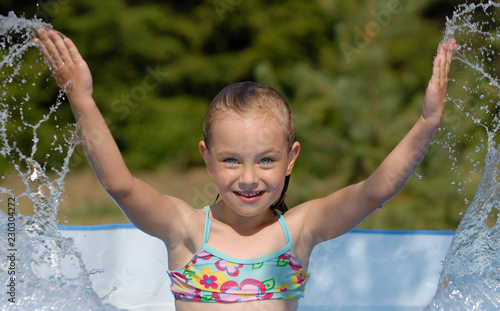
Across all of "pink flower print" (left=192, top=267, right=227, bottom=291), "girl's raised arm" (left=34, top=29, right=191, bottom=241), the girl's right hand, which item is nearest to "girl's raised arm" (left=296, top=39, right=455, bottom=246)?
"pink flower print" (left=192, top=267, right=227, bottom=291)

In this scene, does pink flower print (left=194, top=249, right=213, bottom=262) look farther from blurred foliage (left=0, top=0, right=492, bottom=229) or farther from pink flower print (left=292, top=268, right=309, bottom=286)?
blurred foliage (left=0, top=0, right=492, bottom=229)

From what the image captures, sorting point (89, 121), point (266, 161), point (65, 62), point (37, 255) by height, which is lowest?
point (37, 255)

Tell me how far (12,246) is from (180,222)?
2.30 feet

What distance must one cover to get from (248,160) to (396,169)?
0.43 metres

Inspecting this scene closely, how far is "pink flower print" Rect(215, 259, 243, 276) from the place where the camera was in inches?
79.2

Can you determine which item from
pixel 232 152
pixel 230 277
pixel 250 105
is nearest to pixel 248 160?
pixel 232 152

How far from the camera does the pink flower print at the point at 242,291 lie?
2.00 meters

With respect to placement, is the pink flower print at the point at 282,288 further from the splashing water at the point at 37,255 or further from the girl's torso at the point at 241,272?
the splashing water at the point at 37,255

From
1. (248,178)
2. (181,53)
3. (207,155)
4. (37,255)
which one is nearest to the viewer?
(248,178)

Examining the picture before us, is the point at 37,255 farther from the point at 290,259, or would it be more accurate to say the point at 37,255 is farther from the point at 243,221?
the point at 290,259

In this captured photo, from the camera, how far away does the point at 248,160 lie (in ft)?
6.13

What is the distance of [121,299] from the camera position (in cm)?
268

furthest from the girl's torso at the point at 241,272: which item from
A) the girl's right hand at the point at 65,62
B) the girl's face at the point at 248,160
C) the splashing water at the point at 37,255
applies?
the girl's right hand at the point at 65,62

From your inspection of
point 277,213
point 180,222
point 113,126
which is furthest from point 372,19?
point 113,126
